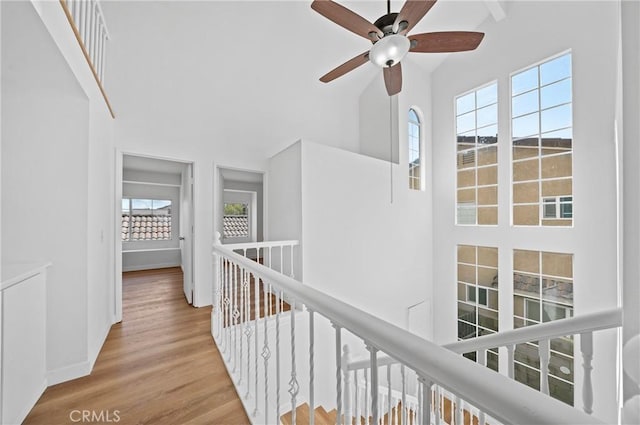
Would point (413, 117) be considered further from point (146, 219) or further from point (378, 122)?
point (146, 219)

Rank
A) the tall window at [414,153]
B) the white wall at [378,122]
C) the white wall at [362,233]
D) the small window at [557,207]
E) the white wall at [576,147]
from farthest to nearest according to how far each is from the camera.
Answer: the tall window at [414,153] < the white wall at [378,122] < the small window at [557,207] < the white wall at [362,233] < the white wall at [576,147]

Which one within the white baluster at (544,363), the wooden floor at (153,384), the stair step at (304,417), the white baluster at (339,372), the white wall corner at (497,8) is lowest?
the stair step at (304,417)

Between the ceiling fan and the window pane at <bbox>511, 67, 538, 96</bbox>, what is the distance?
303cm

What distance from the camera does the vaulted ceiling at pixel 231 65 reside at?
2963mm

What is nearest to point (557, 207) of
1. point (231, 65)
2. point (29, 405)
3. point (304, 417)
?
point (304, 417)

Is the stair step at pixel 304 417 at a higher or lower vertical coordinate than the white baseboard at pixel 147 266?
lower

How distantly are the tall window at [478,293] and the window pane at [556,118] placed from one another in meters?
2.01

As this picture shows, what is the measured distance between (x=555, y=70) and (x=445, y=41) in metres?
3.22

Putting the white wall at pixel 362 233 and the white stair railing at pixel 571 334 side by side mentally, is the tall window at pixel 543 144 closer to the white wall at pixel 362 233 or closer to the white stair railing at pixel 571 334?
the white wall at pixel 362 233

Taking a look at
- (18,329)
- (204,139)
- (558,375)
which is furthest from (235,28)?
(558,375)

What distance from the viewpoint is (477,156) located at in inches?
185

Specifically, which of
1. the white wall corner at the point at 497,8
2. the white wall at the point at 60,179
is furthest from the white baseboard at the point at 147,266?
the white wall corner at the point at 497,8

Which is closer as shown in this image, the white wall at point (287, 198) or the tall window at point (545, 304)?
the white wall at point (287, 198)

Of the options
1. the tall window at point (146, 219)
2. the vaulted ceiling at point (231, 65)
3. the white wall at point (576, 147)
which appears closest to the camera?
the vaulted ceiling at point (231, 65)
